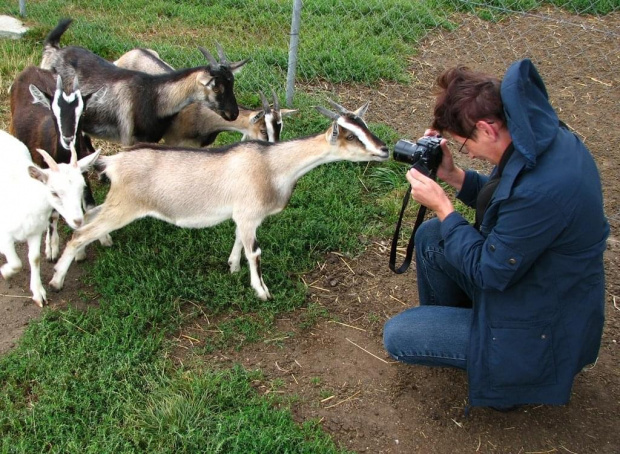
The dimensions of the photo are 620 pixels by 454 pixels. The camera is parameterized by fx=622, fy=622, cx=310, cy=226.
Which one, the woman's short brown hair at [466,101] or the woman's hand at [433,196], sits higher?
the woman's short brown hair at [466,101]

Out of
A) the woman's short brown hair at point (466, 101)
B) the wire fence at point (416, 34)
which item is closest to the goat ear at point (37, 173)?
the woman's short brown hair at point (466, 101)

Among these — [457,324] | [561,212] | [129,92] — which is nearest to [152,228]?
[129,92]

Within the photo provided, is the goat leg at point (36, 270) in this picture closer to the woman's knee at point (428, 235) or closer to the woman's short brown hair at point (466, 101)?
the woman's knee at point (428, 235)

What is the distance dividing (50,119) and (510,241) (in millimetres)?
3208

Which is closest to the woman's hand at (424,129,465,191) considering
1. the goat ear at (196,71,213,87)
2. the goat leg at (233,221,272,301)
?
the goat leg at (233,221,272,301)

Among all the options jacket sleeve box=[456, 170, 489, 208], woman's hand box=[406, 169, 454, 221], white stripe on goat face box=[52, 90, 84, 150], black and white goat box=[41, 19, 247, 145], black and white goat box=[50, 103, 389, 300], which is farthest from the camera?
black and white goat box=[41, 19, 247, 145]

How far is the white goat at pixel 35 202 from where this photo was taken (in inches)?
133

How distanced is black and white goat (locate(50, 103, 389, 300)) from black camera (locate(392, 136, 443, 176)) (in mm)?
657

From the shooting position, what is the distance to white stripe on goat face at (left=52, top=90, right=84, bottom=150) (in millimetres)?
3768

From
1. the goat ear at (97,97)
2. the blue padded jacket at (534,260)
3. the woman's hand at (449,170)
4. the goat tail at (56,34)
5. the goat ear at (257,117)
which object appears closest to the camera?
the blue padded jacket at (534,260)

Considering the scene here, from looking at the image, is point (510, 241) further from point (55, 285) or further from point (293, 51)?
point (293, 51)

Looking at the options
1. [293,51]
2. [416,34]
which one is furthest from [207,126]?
[416,34]

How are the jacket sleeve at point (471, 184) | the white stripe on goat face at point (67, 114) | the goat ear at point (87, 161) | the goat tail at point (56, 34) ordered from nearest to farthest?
the jacket sleeve at point (471, 184) < the goat ear at point (87, 161) < the white stripe on goat face at point (67, 114) < the goat tail at point (56, 34)

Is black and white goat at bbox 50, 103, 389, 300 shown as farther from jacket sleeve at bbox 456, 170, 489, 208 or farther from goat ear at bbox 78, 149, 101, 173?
jacket sleeve at bbox 456, 170, 489, 208
